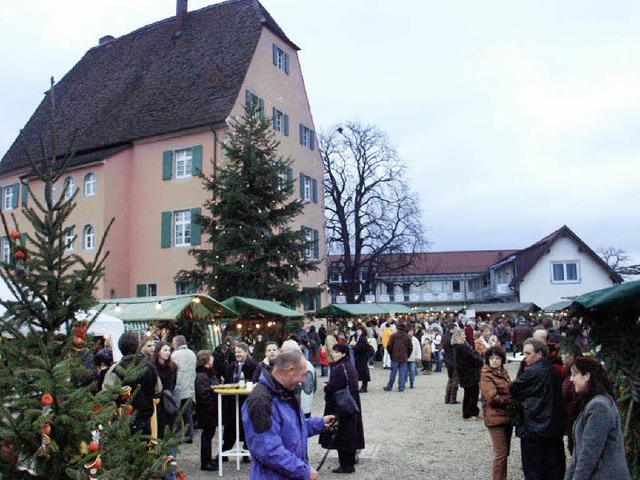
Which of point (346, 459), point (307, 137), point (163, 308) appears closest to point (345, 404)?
point (346, 459)

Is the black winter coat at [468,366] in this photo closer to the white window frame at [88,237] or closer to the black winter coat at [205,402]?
the black winter coat at [205,402]

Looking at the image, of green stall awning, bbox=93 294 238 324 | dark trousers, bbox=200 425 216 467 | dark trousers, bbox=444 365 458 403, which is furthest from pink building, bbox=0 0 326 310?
dark trousers, bbox=200 425 216 467

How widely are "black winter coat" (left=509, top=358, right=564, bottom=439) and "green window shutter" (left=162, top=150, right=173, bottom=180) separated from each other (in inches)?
993

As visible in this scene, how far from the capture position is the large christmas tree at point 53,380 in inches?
156

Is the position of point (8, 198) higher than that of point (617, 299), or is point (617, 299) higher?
point (8, 198)

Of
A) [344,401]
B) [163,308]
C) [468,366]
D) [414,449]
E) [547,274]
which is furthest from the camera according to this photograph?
[547,274]

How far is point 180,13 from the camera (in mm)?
36406

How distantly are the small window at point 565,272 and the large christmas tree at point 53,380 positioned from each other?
48.6 metres

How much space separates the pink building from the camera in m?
29.3

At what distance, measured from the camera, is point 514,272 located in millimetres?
55344

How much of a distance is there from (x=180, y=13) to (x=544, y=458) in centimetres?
3472

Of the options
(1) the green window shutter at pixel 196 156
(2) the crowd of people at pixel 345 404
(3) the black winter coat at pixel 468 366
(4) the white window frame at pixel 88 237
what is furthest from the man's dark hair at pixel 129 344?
(4) the white window frame at pixel 88 237

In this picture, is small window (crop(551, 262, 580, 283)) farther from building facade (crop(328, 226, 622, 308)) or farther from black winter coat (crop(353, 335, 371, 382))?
black winter coat (crop(353, 335, 371, 382))

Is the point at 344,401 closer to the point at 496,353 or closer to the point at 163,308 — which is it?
the point at 496,353
